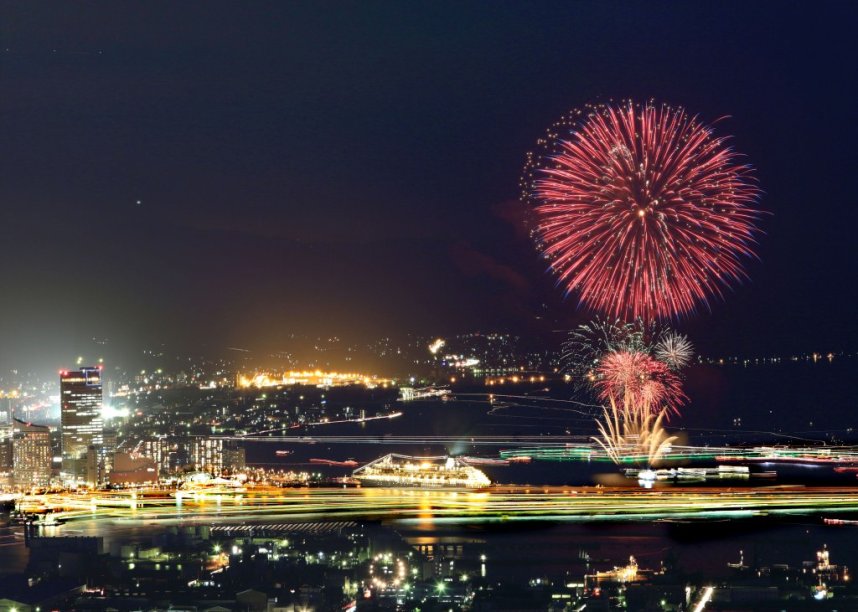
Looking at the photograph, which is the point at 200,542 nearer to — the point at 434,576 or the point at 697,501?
the point at 434,576

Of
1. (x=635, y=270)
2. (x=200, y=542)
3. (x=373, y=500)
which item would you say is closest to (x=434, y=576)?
(x=200, y=542)

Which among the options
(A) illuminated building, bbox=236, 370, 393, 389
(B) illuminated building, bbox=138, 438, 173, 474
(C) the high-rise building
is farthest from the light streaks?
(A) illuminated building, bbox=236, 370, 393, 389

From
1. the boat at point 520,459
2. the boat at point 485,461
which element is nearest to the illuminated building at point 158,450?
the boat at point 485,461

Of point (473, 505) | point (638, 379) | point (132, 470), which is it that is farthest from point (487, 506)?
point (132, 470)

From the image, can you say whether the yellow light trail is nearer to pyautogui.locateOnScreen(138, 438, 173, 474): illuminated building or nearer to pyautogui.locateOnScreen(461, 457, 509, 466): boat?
pyautogui.locateOnScreen(461, 457, 509, 466): boat

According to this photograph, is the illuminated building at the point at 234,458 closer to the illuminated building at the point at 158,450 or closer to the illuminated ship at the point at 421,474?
the illuminated building at the point at 158,450

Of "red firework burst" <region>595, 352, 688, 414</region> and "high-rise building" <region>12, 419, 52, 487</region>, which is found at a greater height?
"red firework burst" <region>595, 352, 688, 414</region>
